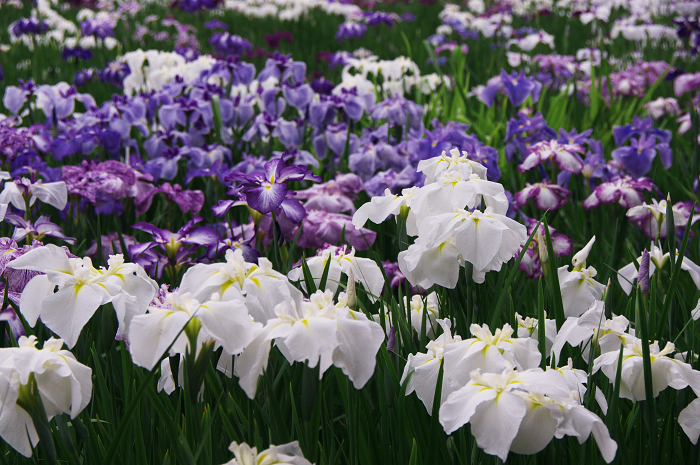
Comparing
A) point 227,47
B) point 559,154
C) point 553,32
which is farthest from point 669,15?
point 559,154

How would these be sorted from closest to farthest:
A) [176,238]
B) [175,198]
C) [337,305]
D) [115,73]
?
[337,305], [176,238], [175,198], [115,73]

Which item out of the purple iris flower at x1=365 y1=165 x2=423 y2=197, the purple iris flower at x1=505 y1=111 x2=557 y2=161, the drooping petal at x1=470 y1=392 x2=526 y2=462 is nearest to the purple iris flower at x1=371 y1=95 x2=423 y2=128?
the purple iris flower at x1=505 y1=111 x2=557 y2=161

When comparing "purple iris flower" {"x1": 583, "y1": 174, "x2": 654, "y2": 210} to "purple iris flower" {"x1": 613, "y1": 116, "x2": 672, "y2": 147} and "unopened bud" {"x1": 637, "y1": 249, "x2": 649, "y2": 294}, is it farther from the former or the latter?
"unopened bud" {"x1": 637, "y1": 249, "x2": 649, "y2": 294}

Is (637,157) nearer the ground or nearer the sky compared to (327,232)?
nearer the ground

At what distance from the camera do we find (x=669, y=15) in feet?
35.1

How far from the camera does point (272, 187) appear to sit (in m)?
1.65

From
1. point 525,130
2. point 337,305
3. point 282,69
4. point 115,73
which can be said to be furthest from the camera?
point 115,73

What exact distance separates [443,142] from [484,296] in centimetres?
134

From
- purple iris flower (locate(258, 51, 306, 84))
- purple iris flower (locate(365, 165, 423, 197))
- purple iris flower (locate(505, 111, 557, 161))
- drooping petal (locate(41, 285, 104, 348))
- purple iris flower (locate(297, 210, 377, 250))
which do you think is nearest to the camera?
drooping petal (locate(41, 285, 104, 348))

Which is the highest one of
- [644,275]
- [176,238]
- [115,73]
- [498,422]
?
[498,422]

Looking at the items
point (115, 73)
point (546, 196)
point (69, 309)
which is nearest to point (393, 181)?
point (546, 196)

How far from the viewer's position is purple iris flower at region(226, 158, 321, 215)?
1626 millimetres

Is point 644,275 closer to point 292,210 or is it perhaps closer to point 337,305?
point 337,305

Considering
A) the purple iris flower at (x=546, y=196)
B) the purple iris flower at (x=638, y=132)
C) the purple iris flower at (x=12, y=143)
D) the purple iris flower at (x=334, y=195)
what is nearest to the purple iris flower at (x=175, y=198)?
the purple iris flower at (x=334, y=195)
